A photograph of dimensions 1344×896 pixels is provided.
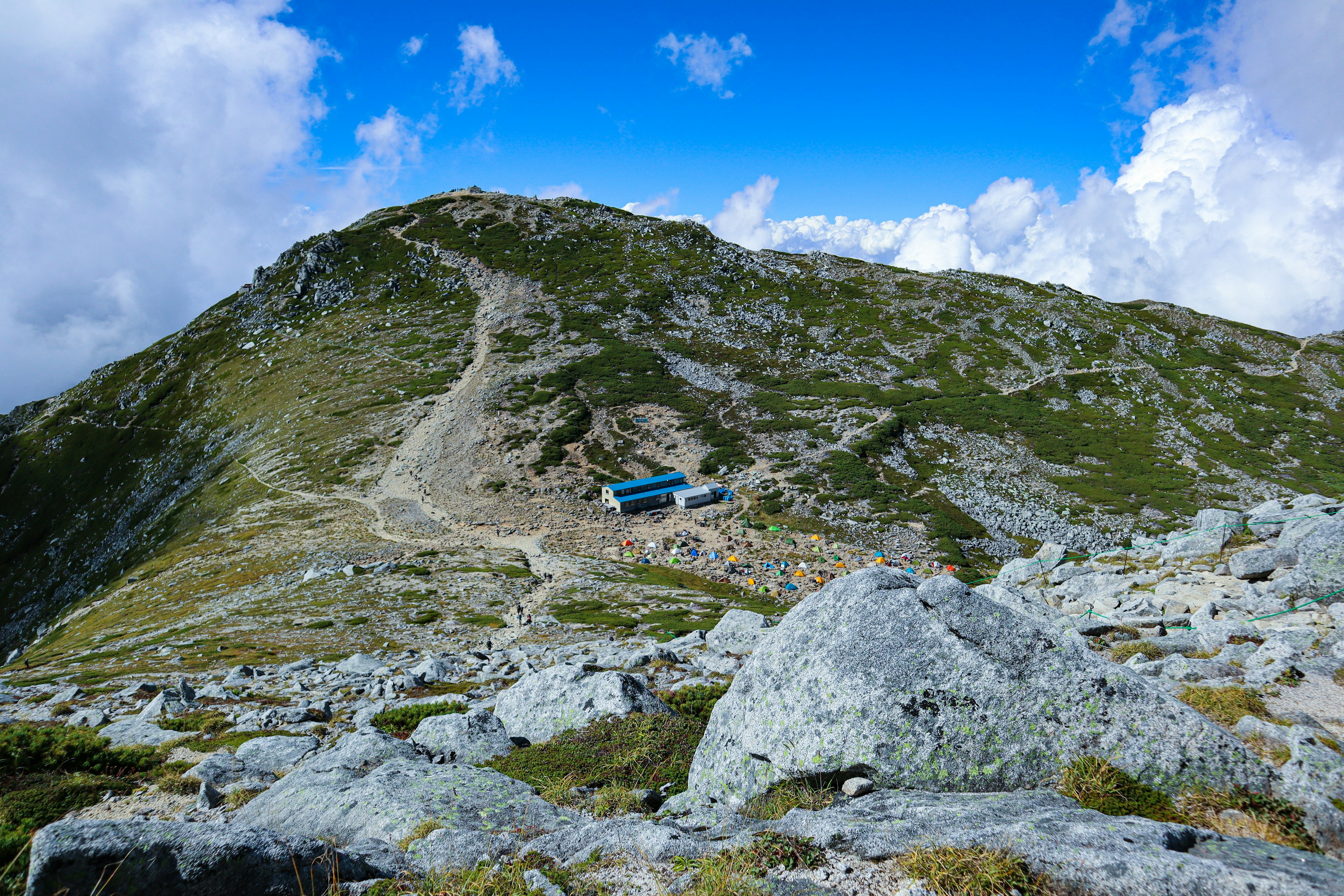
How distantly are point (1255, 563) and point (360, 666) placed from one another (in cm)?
3759

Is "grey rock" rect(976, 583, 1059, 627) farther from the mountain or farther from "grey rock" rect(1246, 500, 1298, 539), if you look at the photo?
the mountain

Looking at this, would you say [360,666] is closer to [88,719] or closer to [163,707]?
[163,707]

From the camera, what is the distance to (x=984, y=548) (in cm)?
6247

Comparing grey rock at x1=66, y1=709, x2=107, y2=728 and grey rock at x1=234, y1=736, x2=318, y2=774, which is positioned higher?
grey rock at x1=234, y1=736, x2=318, y2=774

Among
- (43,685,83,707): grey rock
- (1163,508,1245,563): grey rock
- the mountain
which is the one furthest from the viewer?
the mountain

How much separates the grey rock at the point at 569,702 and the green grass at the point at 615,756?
325 millimetres

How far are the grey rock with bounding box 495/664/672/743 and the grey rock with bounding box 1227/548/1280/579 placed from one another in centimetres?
2195

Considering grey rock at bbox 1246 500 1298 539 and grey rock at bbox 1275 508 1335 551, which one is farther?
grey rock at bbox 1246 500 1298 539

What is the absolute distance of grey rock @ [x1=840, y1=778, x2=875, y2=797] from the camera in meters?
8.29

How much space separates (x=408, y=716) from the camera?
17.3 metres

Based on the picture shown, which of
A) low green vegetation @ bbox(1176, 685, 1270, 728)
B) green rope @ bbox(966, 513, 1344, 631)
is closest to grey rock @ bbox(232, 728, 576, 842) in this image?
green rope @ bbox(966, 513, 1344, 631)

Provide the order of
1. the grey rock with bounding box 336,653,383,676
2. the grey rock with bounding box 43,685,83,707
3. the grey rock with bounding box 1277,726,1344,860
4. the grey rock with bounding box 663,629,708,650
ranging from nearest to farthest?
the grey rock with bounding box 1277,726,1344,860 < the grey rock with bounding box 43,685,83,707 < the grey rock with bounding box 663,629,708,650 < the grey rock with bounding box 336,653,383,676

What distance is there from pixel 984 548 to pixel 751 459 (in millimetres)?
30052

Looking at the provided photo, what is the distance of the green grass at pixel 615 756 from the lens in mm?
10906
